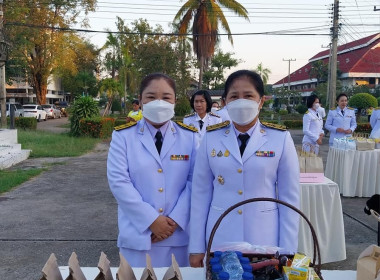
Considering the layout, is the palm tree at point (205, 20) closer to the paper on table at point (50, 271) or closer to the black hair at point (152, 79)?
the black hair at point (152, 79)

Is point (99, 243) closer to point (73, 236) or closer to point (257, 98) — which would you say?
point (73, 236)

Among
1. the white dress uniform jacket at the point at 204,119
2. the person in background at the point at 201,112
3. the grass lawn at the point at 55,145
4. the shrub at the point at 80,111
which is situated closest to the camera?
the person in background at the point at 201,112

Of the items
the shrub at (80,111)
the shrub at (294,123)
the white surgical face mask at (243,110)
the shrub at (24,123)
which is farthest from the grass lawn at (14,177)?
the shrub at (294,123)

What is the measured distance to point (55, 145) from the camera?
13906mm

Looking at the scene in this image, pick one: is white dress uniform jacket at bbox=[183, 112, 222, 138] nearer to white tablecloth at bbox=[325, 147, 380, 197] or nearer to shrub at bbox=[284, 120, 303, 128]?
white tablecloth at bbox=[325, 147, 380, 197]

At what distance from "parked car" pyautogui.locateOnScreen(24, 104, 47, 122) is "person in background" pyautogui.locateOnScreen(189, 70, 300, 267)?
91.7ft

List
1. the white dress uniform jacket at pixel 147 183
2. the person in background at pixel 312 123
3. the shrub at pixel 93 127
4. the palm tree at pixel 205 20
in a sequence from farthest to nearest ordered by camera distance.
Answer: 1. the palm tree at pixel 205 20
2. the shrub at pixel 93 127
3. the person in background at pixel 312 123
4. the white dress uniform jacket at pixel 147 183

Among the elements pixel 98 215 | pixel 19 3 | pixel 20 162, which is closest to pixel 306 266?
pixel 98 215

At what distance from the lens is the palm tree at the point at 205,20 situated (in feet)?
79.0

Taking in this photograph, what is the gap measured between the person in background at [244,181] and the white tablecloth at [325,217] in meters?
2.05

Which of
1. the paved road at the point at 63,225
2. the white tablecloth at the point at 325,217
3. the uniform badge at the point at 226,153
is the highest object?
the uniform badge at the point at 226,153

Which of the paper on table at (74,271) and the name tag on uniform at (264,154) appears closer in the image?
the paper on table at (74,271)

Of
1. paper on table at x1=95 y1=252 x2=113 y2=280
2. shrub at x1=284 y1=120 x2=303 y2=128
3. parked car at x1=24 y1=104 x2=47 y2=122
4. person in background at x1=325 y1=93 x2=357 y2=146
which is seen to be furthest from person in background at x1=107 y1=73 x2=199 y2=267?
parked car at x1=24 y1=104 x2=47 y2=122

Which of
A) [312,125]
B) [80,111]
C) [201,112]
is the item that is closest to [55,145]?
[80,111]
